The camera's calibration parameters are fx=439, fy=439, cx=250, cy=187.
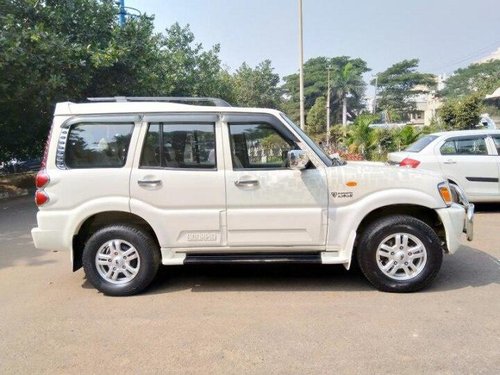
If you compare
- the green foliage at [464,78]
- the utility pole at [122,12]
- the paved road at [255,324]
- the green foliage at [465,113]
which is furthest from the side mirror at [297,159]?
the green foliage at [464,78]

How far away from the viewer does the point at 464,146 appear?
8438 millimetres

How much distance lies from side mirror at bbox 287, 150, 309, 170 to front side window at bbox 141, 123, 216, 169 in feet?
2.56

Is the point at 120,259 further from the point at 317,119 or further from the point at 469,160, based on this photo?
the point at 317,119

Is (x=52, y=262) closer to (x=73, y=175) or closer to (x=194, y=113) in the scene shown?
(x=73, y=175)

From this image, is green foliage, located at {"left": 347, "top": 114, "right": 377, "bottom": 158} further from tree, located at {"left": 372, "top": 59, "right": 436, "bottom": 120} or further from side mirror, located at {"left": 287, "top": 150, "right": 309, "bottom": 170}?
tree, located at {"left": 372, "top": 59, "right": 436, "bottom": 120}

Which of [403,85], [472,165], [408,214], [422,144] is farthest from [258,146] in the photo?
[403,85]

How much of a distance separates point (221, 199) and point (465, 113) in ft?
55.6

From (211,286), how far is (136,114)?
1.99m

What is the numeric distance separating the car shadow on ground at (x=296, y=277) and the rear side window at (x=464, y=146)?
11.0 ft

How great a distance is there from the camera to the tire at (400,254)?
14.1 ft

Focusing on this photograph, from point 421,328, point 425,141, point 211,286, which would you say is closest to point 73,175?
point 211,286

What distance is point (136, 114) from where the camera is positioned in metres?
4.52

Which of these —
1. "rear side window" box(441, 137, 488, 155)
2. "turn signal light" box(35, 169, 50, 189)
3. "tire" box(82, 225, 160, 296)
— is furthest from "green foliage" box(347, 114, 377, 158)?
"turn signal light" box(35, 169, 50, 189)

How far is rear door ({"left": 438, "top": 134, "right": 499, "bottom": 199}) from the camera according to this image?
8.24 meters
